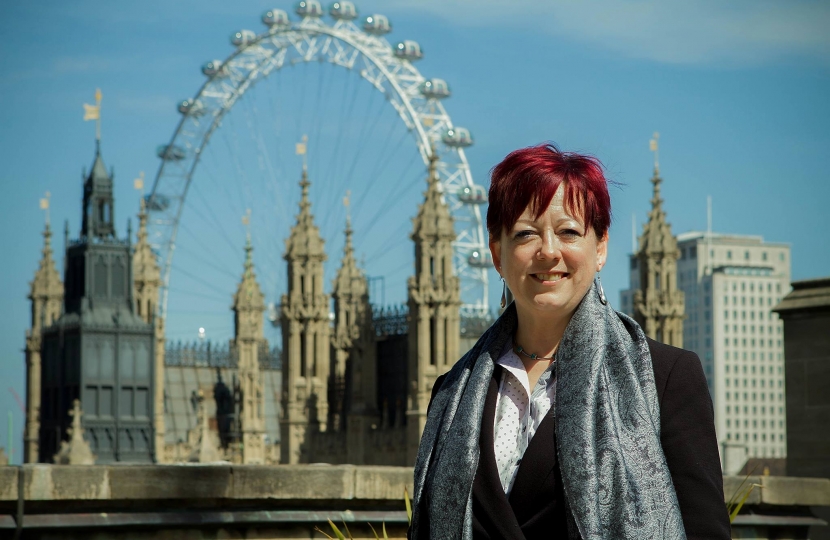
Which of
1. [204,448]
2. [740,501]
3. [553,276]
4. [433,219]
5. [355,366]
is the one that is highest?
[433,219]

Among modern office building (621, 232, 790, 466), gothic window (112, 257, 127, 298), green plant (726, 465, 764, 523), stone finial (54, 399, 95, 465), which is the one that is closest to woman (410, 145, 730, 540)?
green plant (726, 465, 764, 523)

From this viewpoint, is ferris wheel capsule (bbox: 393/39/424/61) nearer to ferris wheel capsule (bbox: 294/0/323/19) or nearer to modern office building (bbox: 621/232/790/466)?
ferris wheel capsule (bbox: 294/0/323/19)

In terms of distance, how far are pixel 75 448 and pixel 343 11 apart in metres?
39.8

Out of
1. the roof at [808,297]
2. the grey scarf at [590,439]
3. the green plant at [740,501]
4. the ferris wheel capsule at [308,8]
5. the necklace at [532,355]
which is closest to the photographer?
the grey scarf at [590,439]

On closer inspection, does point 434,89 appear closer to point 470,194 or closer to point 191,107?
point 470,194

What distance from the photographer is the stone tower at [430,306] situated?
46688mm

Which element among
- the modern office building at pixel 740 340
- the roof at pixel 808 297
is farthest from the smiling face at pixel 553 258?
the modern office building at pixel 740 340

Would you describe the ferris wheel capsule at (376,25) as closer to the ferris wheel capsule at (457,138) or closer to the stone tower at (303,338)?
the ferris wheel capsule at (457,138)

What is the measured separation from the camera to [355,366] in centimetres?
5144

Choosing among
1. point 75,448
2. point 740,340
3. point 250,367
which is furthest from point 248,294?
point 740,340

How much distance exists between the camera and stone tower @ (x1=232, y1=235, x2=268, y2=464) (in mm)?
57312

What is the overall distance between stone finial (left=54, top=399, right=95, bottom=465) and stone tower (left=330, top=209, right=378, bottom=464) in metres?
9.51

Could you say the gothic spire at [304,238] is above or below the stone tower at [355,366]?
above

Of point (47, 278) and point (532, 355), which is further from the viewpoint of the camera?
point (47, 278)
